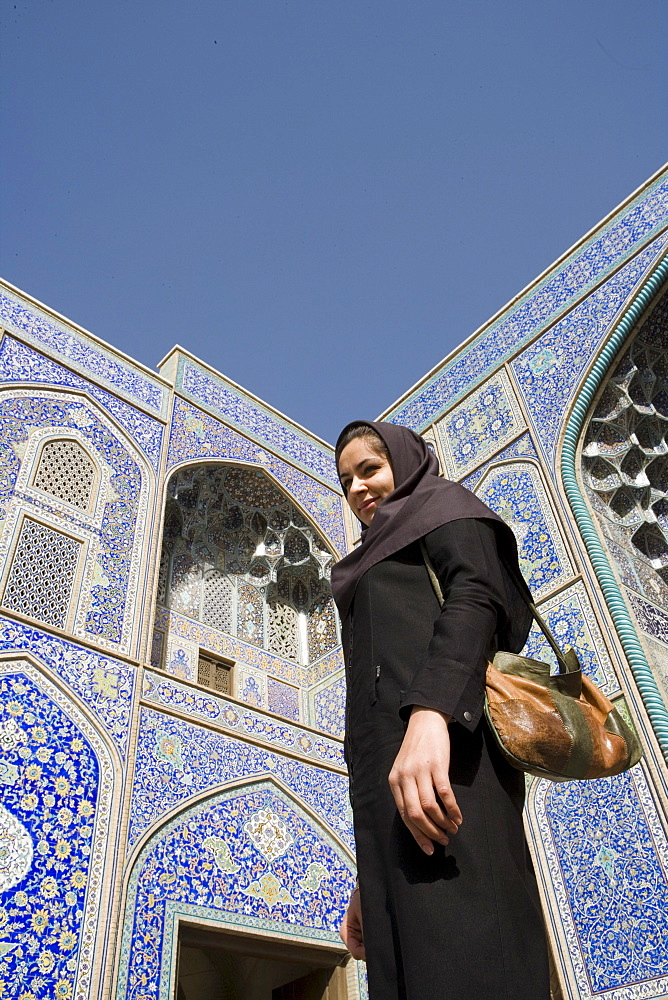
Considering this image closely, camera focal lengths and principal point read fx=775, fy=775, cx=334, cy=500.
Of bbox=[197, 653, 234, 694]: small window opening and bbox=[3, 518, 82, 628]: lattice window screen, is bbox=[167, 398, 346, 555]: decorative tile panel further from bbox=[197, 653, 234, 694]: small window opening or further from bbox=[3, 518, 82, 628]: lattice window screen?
bbox=[197, 653, 234, 694]: small window opening

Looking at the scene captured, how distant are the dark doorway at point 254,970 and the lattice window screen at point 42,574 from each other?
4.84 feet

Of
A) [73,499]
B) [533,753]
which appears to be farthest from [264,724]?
[533,753]

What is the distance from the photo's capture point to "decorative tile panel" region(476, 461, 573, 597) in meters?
4.25

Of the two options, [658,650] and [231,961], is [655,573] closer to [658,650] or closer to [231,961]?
[658,650]

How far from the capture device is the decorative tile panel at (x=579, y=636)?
3732mm

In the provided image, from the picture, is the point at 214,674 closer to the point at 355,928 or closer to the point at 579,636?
the point at 579,636

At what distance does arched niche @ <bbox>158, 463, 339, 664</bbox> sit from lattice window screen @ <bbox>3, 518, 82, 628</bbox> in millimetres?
1138

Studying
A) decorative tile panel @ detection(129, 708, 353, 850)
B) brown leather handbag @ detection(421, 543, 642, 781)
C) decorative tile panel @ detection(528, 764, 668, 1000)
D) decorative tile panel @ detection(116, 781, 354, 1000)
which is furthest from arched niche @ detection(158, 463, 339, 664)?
brown leather handbag @ detection(421, 543, 642, 781)

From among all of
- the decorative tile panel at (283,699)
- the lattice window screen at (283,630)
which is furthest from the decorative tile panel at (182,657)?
the lattice window screen at (283,630)

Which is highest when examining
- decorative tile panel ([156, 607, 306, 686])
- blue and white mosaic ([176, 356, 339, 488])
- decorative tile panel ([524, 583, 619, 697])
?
blue and white mosaic ([176, 356, 339, 488])

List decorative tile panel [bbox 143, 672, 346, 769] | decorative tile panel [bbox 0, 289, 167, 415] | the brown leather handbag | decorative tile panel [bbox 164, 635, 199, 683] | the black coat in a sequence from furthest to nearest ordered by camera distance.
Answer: decorative tile panel [bbox 164, 635, 199, 683] → decorative tile panel [bbox 0, 289, 167, 415] → decorative tile panel [bbox 143, 672, 346, 769] → the brown leather handbag → the black coat

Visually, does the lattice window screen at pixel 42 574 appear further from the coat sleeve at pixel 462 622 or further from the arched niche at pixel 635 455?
the arched niche at pixel 635 455

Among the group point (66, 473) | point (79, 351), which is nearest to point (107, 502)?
point (66, 473)

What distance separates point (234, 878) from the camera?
333 cm
